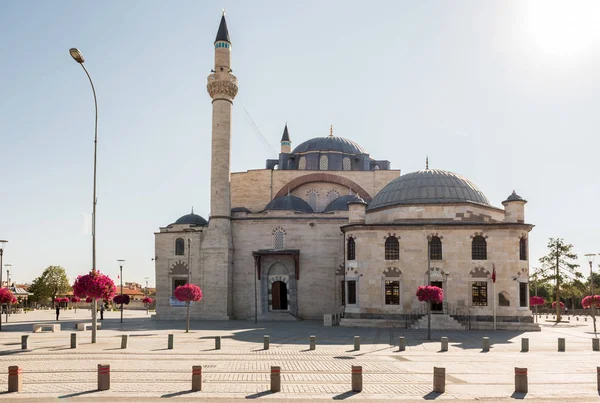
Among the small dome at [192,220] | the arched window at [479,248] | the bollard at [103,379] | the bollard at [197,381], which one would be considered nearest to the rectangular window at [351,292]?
the arched window at [479,248]

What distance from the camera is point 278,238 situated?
51219 mm

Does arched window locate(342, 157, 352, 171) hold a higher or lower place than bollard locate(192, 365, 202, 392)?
higher

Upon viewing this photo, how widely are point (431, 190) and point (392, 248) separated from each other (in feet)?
18.7

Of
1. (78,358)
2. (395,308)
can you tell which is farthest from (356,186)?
(78,358)

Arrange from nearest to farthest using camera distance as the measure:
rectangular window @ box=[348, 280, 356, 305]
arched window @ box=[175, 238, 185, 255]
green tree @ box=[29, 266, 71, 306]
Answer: rectangular window @ box=[348, 280, 356, 305] → arched window @ box=[175, 238, 185, 255] → green tree @ box=[29, 266, 71, 306]

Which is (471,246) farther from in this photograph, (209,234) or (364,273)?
(209,234)

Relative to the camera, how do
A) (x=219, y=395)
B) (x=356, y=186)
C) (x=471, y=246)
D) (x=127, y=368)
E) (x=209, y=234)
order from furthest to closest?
(x=356, y=186)
(x=209, y=234)
(x=471, y=246)
(x=127, y=368)
(x=219, y=395)

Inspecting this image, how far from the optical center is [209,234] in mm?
50812

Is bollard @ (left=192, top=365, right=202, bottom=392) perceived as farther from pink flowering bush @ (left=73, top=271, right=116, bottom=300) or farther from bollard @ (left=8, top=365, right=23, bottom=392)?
pink flowering bush @ (left=73, top=271, right=116, bottom=300)

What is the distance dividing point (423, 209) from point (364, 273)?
6.57m

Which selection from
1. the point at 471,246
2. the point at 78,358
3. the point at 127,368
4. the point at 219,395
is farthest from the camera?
the point at 471,246

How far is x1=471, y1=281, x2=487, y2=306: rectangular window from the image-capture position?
4031cm

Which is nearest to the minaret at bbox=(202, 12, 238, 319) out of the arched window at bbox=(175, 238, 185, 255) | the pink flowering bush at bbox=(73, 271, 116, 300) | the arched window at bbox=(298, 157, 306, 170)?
the arched window at bbox=(175, 238, 185, 255)

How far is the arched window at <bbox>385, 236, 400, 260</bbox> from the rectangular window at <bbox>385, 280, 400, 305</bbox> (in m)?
1.84
